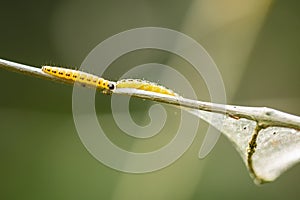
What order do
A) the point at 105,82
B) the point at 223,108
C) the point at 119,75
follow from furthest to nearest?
the point at 119,75
the point at 105,82
the point at 223,108

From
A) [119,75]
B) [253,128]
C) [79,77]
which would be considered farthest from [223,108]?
[119,75]

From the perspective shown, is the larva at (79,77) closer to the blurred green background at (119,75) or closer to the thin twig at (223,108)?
the thin twig at (223,108)

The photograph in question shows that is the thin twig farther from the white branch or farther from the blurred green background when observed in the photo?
the blurred green background

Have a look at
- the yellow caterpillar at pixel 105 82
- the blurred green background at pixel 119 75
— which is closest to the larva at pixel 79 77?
the yellow caterpillar at pixel 105 82

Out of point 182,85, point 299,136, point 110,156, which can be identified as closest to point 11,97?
point 110,156

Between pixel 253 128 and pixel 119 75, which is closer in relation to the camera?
pixel 253 128

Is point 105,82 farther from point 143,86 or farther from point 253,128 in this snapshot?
point 253,128

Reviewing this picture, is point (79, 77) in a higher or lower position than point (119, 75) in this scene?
lower

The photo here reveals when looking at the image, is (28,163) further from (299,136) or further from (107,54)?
(299,136)
